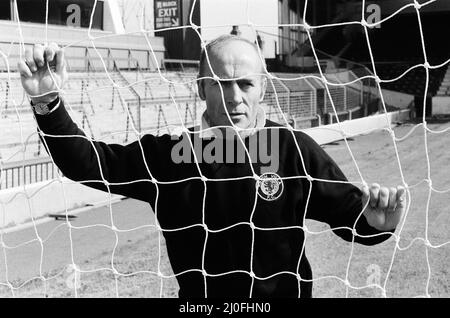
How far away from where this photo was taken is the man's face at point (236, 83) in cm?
162

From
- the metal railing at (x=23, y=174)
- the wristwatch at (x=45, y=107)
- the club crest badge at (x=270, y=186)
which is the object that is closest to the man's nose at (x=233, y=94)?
the club crest badge at (x=270, y=186)

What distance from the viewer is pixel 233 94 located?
1.61 metres

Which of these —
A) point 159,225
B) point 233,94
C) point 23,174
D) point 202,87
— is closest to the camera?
point 233,94

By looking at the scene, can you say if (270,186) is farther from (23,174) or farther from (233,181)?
(23,174)

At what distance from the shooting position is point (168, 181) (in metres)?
1.77

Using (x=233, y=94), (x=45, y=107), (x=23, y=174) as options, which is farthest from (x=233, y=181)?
(x=23, y=174)

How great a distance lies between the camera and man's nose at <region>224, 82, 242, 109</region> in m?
1.61

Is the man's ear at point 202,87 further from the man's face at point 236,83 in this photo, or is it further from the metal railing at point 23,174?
the metal railing at point 23,174

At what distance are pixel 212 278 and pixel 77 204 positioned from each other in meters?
4.85

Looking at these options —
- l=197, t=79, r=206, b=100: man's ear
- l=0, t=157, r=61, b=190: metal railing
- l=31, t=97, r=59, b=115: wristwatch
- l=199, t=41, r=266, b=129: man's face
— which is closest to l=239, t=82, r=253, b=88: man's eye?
l=199, t=41, r=266, b=129: man's face

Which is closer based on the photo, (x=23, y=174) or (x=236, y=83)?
(x=236, y=83)

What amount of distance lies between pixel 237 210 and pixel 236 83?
363 mm

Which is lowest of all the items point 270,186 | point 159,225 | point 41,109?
point 159,225
